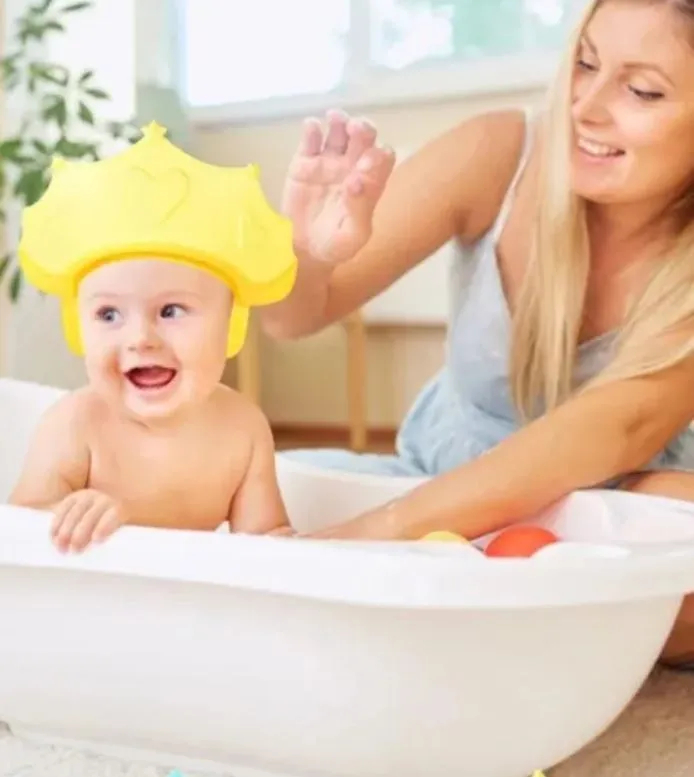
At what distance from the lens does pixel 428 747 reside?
74 centimetres

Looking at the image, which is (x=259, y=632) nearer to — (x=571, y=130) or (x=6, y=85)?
(x=571, y=130)

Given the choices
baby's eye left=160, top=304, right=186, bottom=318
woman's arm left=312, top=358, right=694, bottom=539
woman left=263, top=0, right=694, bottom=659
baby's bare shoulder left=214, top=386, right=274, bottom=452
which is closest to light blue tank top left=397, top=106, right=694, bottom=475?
woman left=263, top=0, right=694, bottom=659

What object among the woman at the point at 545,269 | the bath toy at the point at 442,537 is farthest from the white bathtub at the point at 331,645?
the woman at the point at 545,269

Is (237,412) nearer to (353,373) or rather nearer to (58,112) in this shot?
(58,112)

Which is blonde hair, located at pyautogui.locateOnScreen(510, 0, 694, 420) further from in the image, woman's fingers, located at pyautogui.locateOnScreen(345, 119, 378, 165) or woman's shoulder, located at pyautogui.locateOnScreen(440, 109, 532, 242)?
woman's fingers, located at pyautogui.locateOnScreen(345, 119, 378, 165)

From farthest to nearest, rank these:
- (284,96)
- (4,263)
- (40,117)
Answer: (284,96), (40,117), (4,263)

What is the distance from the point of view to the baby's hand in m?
0.73

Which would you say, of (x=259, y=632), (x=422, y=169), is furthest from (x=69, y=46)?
(x=259, y=632)

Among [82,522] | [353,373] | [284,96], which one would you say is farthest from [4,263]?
[82,522]

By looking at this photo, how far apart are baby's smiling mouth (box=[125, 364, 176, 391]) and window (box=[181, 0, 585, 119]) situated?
6.12ft

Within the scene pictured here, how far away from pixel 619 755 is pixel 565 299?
0.43 m

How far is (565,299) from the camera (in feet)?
3.75

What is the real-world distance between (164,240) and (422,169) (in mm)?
473

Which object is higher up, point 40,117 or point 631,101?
point 631,101
